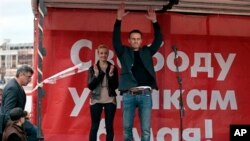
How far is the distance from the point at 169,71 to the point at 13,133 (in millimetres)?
3484

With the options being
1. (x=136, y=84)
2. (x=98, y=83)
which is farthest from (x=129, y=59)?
(x=98, y=83)

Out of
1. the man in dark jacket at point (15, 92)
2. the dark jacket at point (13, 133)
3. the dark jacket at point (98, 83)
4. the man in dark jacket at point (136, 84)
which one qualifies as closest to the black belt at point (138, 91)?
the man in dark jacket at point (136, 84)

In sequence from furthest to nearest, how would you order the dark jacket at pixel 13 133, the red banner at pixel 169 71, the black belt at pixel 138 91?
the red banner at pixel 169 71 → the black belt at pixel 138 91 → the dark jacket at pixel 13 133

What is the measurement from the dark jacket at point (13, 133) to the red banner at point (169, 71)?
87.3 inches

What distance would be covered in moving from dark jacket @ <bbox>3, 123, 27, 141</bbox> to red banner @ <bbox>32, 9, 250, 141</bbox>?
2217 mm

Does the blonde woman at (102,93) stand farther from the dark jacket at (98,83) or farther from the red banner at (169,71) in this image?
the red banner at (169,71)

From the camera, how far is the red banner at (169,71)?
806 cm

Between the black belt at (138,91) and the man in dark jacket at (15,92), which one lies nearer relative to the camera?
the man in dark jacket at (15,92)

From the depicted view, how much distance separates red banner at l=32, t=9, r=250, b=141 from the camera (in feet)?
26.5

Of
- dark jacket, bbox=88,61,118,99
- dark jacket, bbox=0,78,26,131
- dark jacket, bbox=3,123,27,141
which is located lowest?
dark jacket, bbox=3,123,27,141

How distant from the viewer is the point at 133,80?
6.70m

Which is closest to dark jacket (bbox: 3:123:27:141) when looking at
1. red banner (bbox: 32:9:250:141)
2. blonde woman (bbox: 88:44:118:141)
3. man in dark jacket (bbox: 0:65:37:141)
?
man in dark jacket (bbox: 0:65:37:141)

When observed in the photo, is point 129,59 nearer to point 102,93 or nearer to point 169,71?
point 102,93

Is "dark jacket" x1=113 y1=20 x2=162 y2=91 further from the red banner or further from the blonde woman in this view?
the red banner
